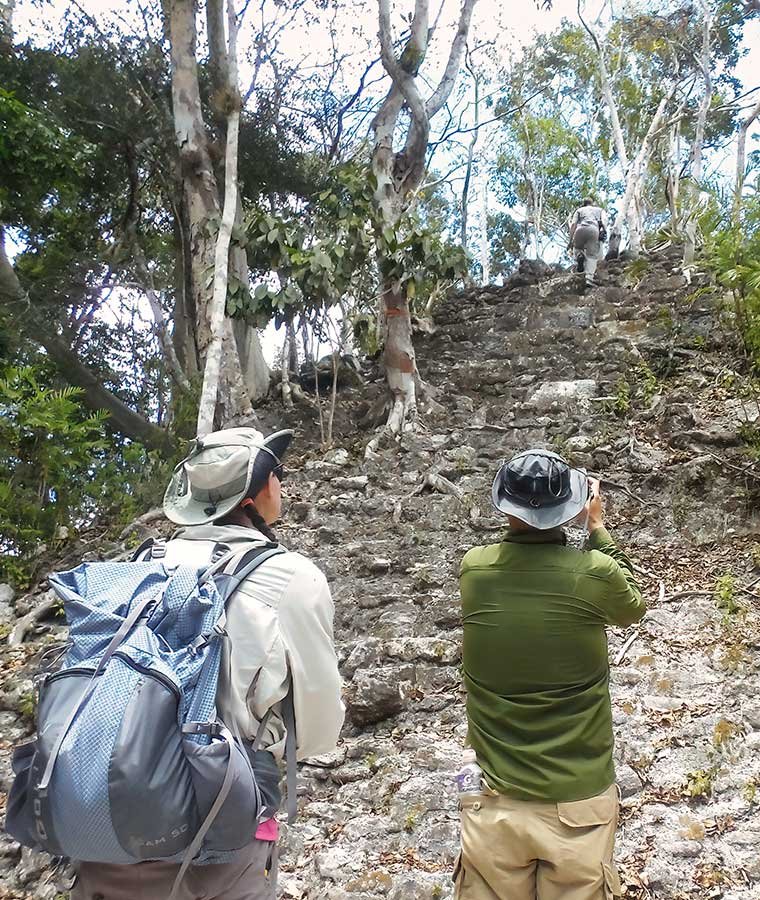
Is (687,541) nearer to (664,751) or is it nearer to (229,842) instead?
(664,751)

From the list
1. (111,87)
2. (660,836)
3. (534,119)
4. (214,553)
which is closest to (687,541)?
(660,836)

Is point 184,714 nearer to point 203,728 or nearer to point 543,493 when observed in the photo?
point 203,728

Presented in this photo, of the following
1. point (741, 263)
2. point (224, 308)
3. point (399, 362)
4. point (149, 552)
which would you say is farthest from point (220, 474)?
point (399, 362)

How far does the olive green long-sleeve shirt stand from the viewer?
200 cm

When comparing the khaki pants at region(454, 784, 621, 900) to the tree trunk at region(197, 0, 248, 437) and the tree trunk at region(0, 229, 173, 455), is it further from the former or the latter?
the tree trunk at region(0, 229, 173, 455)

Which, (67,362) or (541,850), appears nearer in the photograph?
(541,850)

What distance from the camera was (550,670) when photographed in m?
2.03

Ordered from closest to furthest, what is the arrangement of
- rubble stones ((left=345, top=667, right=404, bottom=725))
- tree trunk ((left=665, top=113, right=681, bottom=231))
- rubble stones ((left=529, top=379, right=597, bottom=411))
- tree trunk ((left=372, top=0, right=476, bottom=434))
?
rubble stones ((left=345, top=667, right=404, bottom=725))
rubble stones ((left=529, top=379, right=597, bottom=411))
tree trunk ((left=372, top=0, right=476, bottom=434))
tree trunk ((left=665, top=113, right=681, bottom=231))

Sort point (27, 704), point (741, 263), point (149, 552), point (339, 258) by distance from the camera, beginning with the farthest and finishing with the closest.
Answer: point (339, 258), point (741, 263), point (27, 704), point (149, 552)

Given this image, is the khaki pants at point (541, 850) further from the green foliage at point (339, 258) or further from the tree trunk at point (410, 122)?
the tree trunk at point (410, 122)

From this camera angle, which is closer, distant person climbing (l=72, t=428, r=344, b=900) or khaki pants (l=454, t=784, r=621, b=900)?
distant person climbing (l=72, t=428, r=344, b=900)

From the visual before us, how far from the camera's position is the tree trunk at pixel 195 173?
851 cm

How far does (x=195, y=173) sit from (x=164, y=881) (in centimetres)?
860

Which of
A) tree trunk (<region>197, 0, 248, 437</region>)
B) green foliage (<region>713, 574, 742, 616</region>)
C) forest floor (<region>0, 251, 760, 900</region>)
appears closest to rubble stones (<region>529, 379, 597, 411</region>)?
forest floor (<region>0, 251, 760, 900</region>)
